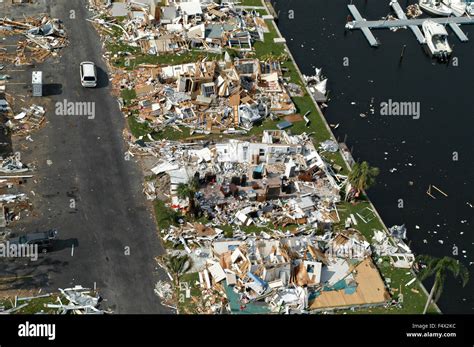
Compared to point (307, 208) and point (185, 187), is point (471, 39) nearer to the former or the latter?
point (307, 208)

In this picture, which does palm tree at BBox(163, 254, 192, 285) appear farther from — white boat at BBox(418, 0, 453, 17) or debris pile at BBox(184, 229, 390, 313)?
white boat at BBox(418, 0, 453, 17)

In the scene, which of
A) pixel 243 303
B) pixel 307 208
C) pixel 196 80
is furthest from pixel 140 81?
pixel 243 303

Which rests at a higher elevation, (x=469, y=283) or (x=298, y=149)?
(x=298, y=149)

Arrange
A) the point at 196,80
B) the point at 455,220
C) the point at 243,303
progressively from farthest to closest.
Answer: the point at 196,80 → the point at 455,220 → the point at 243,303

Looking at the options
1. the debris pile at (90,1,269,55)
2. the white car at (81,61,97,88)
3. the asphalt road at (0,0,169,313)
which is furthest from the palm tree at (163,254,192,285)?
the debris pile at (90,1,269,55)

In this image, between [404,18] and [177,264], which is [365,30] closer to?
[404,18]

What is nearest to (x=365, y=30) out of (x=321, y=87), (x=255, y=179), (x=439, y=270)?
(x=321, y=87)
